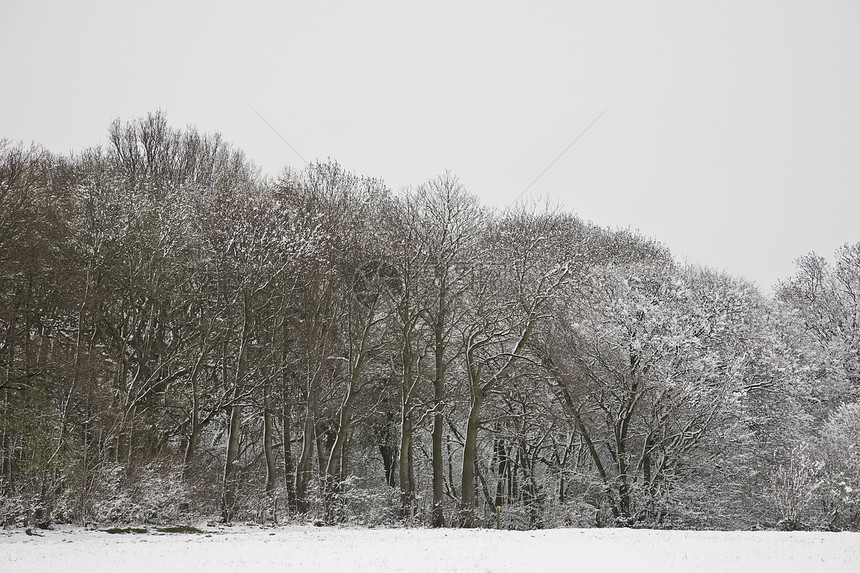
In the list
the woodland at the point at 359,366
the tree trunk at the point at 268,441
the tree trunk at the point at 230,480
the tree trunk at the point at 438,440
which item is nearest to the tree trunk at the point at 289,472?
the woodland at the point at 359,366

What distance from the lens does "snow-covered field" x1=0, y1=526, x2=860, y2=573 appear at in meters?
13.5

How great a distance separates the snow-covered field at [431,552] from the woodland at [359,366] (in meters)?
3.39

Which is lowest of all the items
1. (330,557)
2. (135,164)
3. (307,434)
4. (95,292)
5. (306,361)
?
(330,557)

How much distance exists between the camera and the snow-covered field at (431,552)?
13547 millimetres

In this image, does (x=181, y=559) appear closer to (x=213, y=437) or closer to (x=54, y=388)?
(x=54, y=388)

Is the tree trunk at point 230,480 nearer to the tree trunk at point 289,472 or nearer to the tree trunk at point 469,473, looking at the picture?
the tree trunk at point 289,472

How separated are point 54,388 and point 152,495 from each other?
397 centimetres

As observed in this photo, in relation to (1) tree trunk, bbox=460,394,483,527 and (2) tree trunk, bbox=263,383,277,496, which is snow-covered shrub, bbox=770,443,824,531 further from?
(2) tree trunk, bbox=263,383,277,496

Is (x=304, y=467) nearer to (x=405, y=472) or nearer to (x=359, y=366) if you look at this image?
(x=405, y=472)

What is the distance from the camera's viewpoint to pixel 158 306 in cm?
2373

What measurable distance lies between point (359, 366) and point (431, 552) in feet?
32.0

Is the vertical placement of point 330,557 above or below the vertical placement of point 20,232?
below

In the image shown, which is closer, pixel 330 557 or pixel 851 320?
pixel 330 557

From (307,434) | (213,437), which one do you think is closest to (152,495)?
(307,434)
